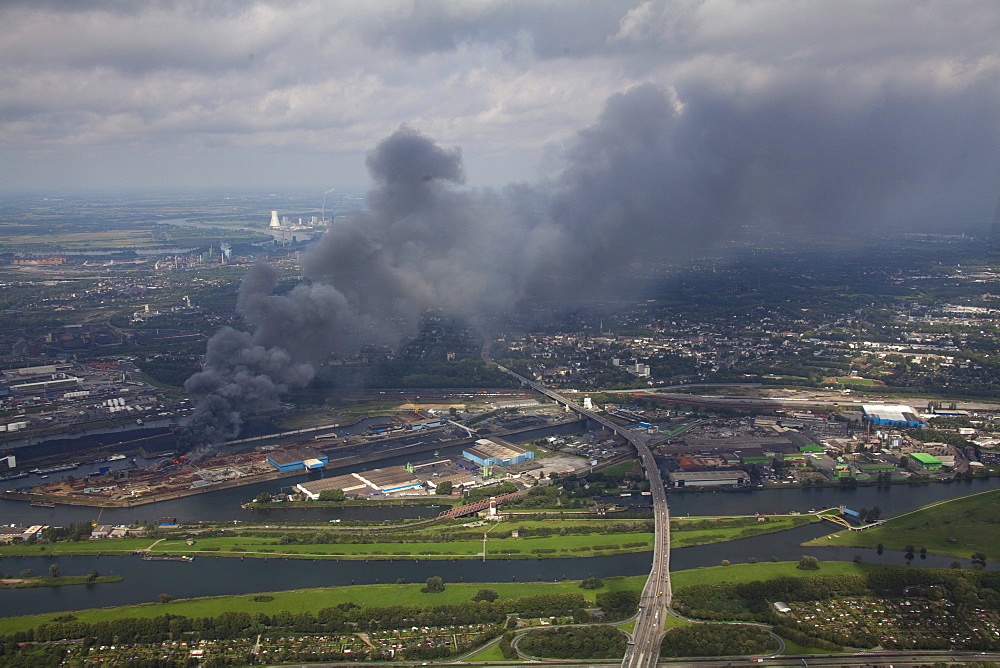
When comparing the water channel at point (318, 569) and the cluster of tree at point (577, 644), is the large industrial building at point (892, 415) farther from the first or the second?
the cluster of tree at point (577, 644)

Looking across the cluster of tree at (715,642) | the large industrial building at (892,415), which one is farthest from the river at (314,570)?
the large industrial building at (892,415)

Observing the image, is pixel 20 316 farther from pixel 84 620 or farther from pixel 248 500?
pixel 84 620

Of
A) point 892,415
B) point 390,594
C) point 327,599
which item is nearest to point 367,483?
point 390,594

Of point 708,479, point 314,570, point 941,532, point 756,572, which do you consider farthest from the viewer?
point 708,479

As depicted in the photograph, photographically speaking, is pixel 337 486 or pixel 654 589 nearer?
pixel 654 589

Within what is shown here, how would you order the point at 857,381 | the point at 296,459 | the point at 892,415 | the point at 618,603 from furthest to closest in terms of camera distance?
1. the point at 857,381
2. the point at 892,415
3. the point at 296,459
4. the point at 618,603

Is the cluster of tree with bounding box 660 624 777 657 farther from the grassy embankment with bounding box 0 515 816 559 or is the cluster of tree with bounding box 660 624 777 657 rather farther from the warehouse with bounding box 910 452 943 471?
the warehouse with bounding box 910 452 943 471

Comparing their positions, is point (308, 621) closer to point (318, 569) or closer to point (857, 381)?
point (318, 569)
